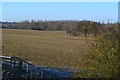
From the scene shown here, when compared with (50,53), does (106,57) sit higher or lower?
higher

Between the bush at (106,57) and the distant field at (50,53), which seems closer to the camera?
the bush at (106,57)

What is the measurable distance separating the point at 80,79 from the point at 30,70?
1.80m

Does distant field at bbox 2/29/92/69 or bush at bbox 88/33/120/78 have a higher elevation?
bush at bbox 88/33/120/78

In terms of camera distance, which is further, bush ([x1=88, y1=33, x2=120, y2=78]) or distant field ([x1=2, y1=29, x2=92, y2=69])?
distant field ([x1=2, y1=29, x2=92, y2=69])

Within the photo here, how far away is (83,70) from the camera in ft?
19.7

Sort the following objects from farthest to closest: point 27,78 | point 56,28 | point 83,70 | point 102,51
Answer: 1. point 56,28
2. point 27,78
3. point 83,70
4. point 102,51

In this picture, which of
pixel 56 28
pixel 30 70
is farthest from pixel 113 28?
pixel 56 28

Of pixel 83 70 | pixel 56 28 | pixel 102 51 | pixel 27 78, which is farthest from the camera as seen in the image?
pixel 56 28

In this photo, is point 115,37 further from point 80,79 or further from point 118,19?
point 80,79

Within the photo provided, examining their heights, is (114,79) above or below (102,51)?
below

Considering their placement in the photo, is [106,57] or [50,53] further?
[50,53]

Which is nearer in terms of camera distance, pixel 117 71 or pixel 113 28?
pixel 117 71

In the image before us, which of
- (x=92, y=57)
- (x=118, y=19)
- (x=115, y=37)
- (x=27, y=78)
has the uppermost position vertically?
(x=118, y=19)

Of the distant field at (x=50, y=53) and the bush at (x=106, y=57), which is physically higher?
the bush at (x=106, y=57)
